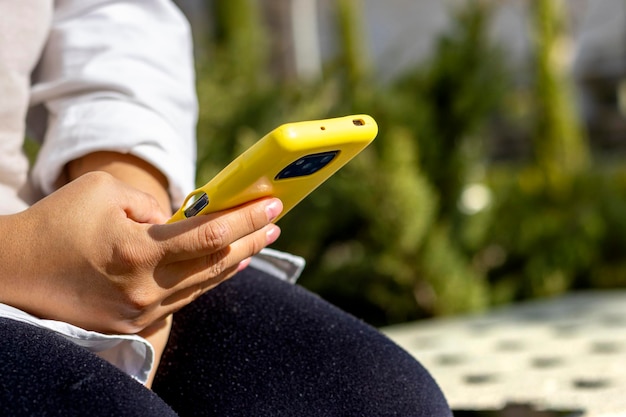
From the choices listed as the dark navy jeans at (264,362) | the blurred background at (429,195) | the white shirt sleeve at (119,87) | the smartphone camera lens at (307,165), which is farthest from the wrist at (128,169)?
the blurred background at (429,195)

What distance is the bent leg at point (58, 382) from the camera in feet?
2.23

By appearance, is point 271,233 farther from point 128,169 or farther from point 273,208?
point 128,169

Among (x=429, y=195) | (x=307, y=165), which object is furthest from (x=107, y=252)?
(x=429, y=195)

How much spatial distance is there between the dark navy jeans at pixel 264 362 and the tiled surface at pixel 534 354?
687 millimetres

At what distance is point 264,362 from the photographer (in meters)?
0.93

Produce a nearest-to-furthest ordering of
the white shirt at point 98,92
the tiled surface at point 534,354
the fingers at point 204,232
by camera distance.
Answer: the fingers at point 204,232 → the white shirt at point 98,92 → the tiled surface at point 534,354

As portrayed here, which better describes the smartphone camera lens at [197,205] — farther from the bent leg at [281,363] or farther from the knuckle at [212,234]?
the bent leg at [281,363]

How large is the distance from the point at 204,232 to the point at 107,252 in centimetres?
9

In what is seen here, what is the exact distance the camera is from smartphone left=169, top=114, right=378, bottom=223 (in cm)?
73

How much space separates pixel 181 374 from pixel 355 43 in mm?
5607

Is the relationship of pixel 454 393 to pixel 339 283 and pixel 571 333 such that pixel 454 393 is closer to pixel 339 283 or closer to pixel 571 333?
pixel 571 333

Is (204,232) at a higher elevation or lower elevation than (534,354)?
lower

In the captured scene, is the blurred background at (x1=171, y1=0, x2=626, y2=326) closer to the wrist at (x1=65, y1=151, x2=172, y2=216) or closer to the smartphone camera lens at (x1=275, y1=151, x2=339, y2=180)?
the wrist at (x1=65, y1=151, x2=172, y2=216)

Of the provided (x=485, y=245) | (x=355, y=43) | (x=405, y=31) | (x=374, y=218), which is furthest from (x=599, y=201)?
(x=405, y=31)
